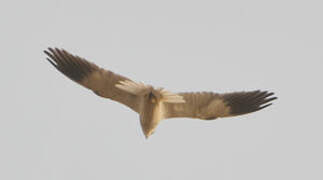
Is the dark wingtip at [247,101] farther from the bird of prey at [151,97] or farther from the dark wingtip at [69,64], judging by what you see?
the dark wingtip at [69,64]

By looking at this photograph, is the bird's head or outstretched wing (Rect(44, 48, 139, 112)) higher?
outstretched wing (Rect(44, 48, 139, 112))

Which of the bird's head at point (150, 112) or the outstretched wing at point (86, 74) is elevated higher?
the outstretched wing at point (86, 74)

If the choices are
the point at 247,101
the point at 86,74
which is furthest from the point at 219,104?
the point at 86,74

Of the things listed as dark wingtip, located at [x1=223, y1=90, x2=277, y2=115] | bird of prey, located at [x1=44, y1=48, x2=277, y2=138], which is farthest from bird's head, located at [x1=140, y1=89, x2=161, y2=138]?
dark wingtip, located at [x1=223, y1=90, x2=277, y2=115]

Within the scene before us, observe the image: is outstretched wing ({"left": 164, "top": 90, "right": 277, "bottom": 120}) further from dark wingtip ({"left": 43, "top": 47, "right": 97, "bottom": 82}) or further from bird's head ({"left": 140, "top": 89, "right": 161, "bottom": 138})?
dark wingtip ({"left": 43, "top": 47, "right": 97, "bottom": 82})

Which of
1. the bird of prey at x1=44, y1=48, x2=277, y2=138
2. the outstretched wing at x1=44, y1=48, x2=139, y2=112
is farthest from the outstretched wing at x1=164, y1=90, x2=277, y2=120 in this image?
the outstretched wing at x1=44, y1=48, x2=139, y2=112

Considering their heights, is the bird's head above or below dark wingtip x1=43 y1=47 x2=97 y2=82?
below

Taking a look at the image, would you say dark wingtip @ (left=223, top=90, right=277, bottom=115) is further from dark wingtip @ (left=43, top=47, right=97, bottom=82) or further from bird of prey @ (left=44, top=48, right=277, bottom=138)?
dark wingtip @ (left=43, top=47, right=97, bottom=82)

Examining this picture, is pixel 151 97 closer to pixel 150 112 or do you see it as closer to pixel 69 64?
pixel 150 112

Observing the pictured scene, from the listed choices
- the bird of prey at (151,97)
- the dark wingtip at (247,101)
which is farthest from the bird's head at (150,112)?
the dark wingtip at (247,101)
